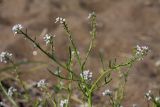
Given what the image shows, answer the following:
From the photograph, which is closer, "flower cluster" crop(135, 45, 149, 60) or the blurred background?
"flower cluster" crop(135, 45, 149, 60)

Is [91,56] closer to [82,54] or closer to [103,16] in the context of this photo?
[82,54]

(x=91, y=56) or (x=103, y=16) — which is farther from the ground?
(x=103, y=16)

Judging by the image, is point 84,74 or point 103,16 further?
point 103,16

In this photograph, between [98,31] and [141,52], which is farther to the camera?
[98,31]

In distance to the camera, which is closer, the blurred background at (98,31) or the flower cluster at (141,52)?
the flower cluster at (141,52)

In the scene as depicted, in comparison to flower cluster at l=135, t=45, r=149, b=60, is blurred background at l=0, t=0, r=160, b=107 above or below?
above

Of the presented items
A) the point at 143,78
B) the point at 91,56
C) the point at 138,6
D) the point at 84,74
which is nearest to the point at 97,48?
the point at 91,56

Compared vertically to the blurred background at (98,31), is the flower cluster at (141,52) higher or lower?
lower

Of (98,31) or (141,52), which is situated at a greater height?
(98,31)
